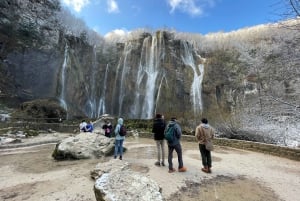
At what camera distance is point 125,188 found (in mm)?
3984

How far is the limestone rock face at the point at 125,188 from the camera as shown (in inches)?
150

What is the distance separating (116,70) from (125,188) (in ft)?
105

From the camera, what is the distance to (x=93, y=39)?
38.8 metres

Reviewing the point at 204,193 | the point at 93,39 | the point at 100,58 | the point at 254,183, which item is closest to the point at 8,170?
the point at 204,193

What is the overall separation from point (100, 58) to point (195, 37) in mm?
17504

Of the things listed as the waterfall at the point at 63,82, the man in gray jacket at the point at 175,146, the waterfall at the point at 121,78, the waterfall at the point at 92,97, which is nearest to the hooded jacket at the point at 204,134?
the man in gray jacket at the point at 175,146

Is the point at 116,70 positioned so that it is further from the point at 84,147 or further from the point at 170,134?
the point at 170,134

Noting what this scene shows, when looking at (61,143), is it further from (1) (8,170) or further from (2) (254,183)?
(2) (254,183)

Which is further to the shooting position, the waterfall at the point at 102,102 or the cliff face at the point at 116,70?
the waterfall at the point at 102,102

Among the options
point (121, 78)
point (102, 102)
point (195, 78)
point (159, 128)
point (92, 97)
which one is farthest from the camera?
point (121, 78)

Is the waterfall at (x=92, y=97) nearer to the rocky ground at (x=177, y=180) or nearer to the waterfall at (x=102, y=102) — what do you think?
the waterfall at (x=102, y=102)

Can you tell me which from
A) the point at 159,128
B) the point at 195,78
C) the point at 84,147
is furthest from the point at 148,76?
the point at 159,128

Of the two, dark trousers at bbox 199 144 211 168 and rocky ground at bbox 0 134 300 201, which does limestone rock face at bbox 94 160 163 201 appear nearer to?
rocky ground at bbox 0 134 300 201

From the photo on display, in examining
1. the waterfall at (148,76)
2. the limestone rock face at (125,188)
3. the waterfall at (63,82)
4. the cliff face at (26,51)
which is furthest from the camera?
the waterfall at (148,76)
